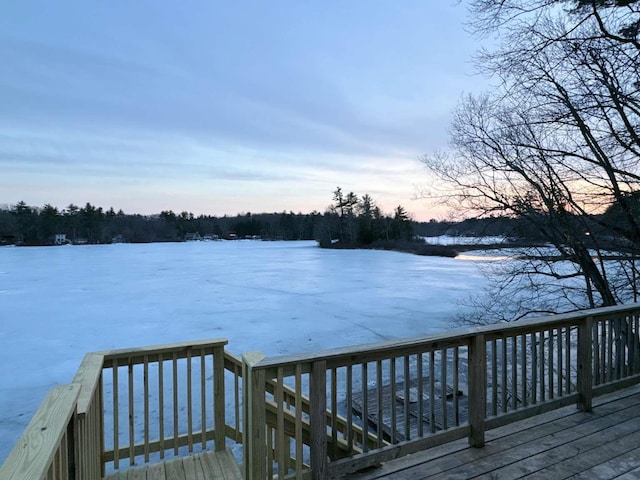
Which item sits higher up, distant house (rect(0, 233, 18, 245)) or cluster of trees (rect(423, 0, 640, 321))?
cluster of trees (rect(423, 0, 640, 321))

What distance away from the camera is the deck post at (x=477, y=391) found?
2080mm

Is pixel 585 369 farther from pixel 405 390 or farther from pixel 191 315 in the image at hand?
pixel 191 315

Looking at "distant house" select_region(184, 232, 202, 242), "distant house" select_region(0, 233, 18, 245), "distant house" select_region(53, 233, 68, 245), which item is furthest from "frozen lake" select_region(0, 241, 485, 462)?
"distant house" select_region(184, 232, 202, 242)

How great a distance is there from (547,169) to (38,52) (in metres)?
12.4

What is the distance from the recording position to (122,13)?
8836mm

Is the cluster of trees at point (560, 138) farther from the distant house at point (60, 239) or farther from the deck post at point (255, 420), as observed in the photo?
the distant house at point (60, 239)

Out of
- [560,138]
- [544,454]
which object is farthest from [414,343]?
[560,138]

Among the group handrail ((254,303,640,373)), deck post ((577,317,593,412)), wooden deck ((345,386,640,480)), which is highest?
handrail ((254,303,640,373))

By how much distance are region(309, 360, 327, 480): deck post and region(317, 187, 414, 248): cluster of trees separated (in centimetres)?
4093

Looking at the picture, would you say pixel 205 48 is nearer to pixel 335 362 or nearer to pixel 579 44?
pixel 579 44

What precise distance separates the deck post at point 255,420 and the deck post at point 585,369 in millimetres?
2198

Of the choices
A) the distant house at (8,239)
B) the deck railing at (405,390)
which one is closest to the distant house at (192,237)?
the distant house at (8,239)

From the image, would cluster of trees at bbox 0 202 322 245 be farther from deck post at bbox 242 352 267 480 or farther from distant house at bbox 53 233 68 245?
deck post at bbox 242 352 267 480

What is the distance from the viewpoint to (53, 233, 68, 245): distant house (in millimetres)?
53925
